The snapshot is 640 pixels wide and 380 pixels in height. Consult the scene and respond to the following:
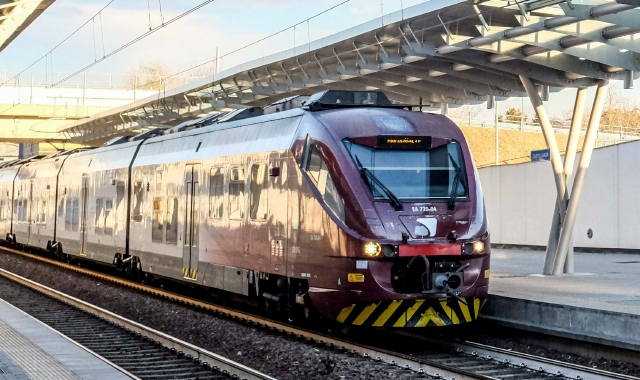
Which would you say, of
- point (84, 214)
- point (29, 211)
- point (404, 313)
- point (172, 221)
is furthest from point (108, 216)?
point (404, 313)

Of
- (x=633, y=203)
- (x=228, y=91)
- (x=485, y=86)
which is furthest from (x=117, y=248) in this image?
(x=633, y=203)

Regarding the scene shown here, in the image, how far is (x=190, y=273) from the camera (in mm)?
16906

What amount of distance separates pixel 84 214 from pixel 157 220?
6.63 meters

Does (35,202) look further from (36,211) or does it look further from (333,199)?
(333,199)

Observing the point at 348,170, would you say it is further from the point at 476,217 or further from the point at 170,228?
the point at 170,228

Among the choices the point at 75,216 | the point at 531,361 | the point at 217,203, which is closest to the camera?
the point at 531,361

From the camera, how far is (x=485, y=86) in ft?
69.1

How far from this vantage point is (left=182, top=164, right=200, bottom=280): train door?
16641 mm

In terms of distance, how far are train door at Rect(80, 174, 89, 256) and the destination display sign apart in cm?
1405

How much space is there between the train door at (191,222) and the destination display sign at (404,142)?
5166 mm

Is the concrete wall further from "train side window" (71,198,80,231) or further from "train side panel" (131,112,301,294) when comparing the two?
"train side window" (71,198,80,231)

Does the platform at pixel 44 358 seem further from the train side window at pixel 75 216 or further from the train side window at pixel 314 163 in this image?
the train side window at pixel 75 216

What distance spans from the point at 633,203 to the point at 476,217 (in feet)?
50.3

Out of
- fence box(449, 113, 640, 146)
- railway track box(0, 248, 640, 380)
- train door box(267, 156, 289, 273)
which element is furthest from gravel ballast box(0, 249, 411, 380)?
fence box(449, 113, 640, 146)
